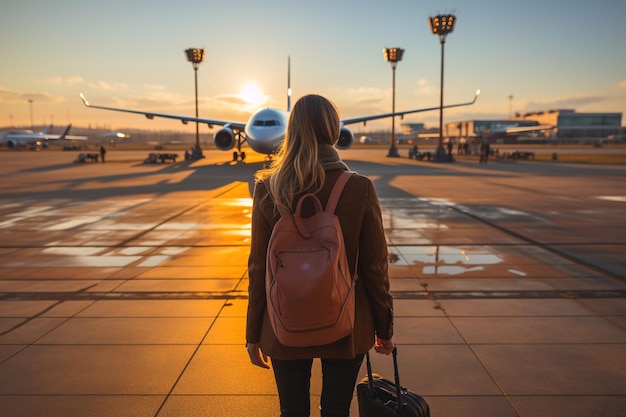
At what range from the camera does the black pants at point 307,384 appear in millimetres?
2367

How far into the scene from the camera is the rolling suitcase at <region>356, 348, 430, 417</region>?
240 cm

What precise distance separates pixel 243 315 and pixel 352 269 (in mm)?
3649

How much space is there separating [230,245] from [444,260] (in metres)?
4.35

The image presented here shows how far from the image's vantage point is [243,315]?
5.68 m

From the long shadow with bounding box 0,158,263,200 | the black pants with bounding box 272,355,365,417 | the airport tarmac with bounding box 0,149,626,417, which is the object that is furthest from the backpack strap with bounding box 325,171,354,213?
the long shadow with bounding box 0,158,263,200

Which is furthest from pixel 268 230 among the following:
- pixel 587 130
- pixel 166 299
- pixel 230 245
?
pixel 587 130

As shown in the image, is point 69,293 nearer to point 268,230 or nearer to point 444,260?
point 268,230

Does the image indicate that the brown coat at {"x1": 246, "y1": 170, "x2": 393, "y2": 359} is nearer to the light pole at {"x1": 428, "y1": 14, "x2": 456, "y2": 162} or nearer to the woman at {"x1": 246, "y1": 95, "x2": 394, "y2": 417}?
the woman at {"x1": 246, "y1": 95, "x2": 394, "y2": 417}

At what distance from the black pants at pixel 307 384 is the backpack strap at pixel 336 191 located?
0.84 metres

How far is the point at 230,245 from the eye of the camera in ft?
31.2

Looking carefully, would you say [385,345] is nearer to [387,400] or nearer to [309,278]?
[387,400]

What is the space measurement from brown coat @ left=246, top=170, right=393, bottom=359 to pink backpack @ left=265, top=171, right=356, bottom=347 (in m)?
0.12

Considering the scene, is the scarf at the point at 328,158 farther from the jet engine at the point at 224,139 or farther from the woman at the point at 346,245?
the jet engine at the point at 224,139

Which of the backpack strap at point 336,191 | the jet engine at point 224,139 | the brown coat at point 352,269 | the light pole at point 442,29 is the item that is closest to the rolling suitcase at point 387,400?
the brown coat at point 352,269
